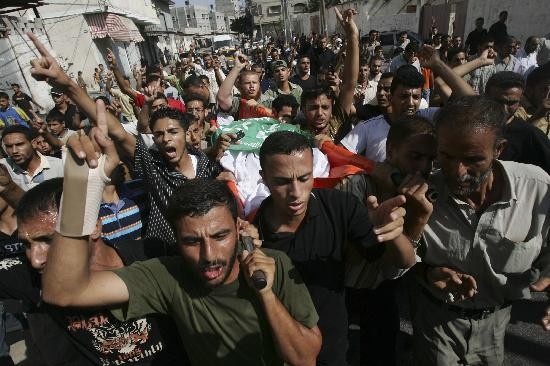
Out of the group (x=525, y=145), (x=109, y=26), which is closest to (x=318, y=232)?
(x=525, y=145)

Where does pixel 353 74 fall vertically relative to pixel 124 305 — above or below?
above

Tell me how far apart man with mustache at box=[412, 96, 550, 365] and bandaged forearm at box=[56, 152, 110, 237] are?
4.73 feet

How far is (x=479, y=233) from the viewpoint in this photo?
74.3 inches

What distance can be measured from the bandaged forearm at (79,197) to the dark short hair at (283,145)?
2.95 feet

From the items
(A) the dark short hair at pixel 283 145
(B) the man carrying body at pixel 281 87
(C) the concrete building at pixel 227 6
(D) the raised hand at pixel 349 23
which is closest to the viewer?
(A) the dark short hair at pixel 283 145

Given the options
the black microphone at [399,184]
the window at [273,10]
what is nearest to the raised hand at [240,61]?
the black microphone at [399,184]

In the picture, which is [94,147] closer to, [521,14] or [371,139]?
[371,139]

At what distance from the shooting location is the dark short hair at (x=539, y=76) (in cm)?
328

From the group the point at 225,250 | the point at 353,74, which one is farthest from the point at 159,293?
the point at 353,74

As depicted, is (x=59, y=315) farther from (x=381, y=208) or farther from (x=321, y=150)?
(x=321, y=150)

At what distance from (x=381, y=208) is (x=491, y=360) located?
53.1 inches

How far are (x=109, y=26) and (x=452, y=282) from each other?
A: 94.6 feet

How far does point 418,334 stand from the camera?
2336 millimetres

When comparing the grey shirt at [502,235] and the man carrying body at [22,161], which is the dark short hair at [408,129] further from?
the man carrying body at [22,161]
